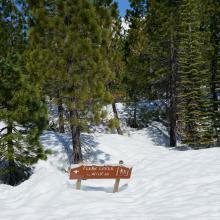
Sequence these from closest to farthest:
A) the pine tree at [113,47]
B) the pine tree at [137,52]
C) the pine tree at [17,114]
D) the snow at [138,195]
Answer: the snow at [138,195] < the pine tree at [17,114] < the pine tree at [113,47] < the pine tree at [137,52]

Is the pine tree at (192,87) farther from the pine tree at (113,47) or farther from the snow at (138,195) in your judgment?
the snow at (138,195)

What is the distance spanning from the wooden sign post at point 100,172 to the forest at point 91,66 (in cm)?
452

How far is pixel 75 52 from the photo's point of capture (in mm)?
17844

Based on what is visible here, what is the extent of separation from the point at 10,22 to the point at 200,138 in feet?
41.0

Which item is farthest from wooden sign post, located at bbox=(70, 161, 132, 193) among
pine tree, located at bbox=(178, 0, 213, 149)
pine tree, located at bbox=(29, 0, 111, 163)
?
pine tree, located at bbox=(178, 0, 213, 149)

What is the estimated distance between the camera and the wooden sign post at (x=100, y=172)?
40.8ft

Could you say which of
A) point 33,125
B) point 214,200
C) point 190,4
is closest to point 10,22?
point 33,125

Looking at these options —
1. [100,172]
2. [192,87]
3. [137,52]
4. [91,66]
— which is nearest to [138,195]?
[100,172]

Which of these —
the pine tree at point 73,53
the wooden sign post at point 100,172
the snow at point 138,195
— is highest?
the pine tree at point 73,53

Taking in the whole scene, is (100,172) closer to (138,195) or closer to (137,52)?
(138,195)

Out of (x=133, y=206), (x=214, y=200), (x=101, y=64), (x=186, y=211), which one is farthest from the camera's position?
(x=101, y=64)

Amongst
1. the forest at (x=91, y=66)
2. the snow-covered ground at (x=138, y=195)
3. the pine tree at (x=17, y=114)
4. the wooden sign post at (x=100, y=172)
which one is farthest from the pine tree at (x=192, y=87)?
the wooden sign post at (x=100, y=172)

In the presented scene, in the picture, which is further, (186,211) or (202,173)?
(202,173)

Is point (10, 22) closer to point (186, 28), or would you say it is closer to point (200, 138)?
point (186, 28)
